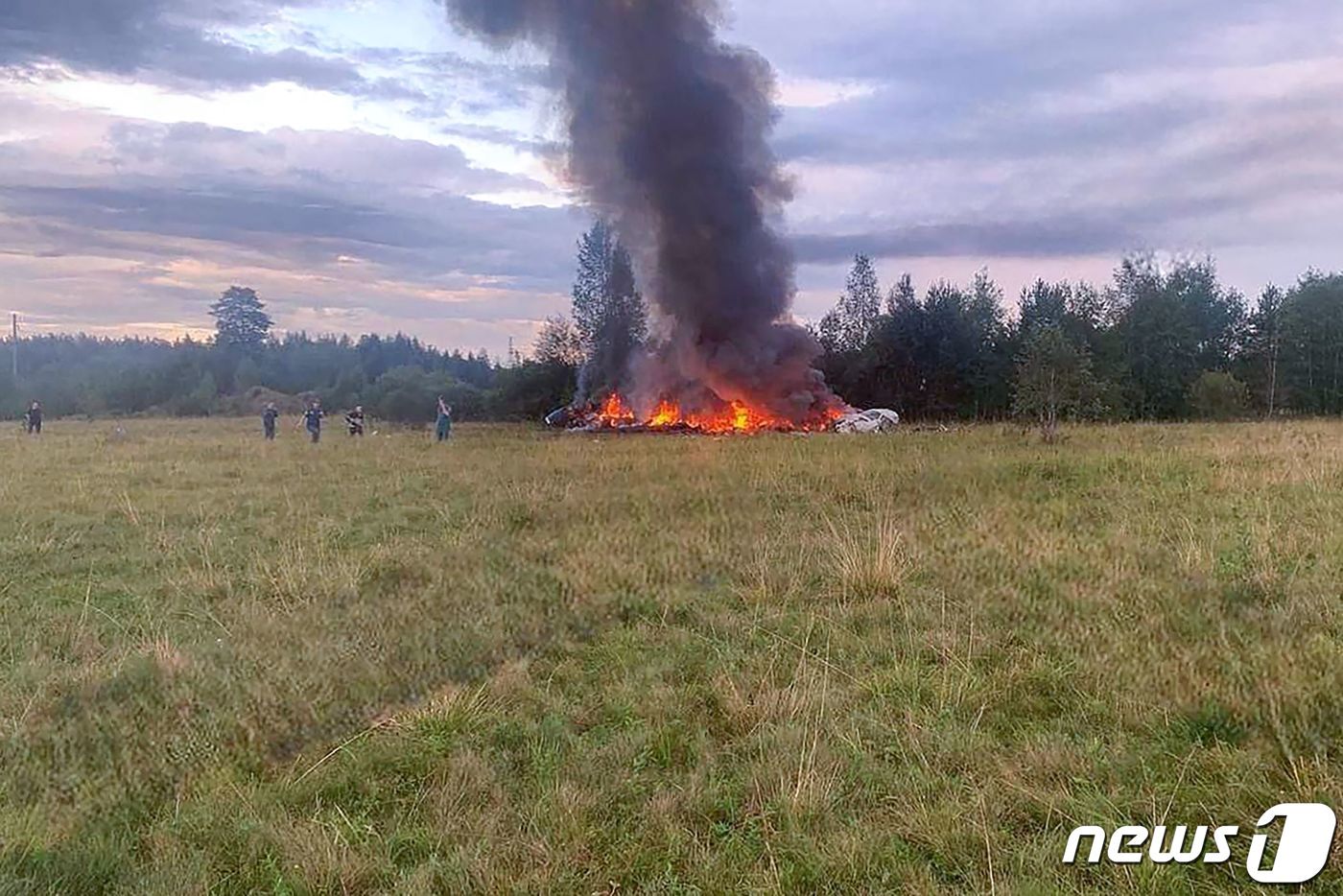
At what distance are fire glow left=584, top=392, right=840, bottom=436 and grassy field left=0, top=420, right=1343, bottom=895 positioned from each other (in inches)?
1056

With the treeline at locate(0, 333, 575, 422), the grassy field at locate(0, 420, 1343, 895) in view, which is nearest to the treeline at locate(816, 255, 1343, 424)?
the treeline at locate(0, 333, 575, 422)

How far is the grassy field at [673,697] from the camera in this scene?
3732 millimetres

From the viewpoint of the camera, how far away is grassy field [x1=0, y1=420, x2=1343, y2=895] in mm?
3732

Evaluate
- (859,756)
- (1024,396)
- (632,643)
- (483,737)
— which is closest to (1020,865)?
(859,756)

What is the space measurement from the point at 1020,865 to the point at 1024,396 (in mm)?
27146

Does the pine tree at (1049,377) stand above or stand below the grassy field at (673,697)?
above

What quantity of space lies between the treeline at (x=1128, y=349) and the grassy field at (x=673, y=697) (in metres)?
38.0

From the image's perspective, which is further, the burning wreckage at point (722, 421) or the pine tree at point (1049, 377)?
the burning wreckage at point (722, 421)

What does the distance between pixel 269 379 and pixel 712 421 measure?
63.9 metres

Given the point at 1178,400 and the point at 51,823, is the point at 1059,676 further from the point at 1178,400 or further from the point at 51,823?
the point at 1178,400

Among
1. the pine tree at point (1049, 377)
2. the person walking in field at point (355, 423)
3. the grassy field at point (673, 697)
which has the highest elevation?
the pine tree at point (1049, 377)

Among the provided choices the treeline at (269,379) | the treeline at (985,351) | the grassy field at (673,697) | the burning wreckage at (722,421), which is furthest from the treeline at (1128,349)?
the grassy field at (673,697)

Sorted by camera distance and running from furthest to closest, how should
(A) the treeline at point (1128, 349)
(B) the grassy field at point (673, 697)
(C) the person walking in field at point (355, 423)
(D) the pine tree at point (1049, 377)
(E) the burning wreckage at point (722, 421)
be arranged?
(A) the treeline at point (1128, 349) < (E) the burning wreckage at point (722, 421) < (C) the person walking in field at point (355, 423) < (D) the pine tree at point (1049, 377) < (B) the grassy field at point (673, 697)

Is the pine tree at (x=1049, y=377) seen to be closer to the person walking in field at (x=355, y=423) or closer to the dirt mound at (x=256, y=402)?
the person walking in field at (x=355, y=423)
